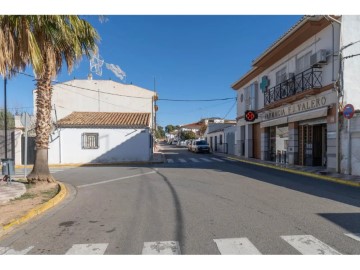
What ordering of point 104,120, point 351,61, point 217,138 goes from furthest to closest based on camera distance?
point 217,138
point 104,120
point 351,61

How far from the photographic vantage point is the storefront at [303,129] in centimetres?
1512

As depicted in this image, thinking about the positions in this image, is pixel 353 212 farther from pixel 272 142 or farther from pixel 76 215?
pixel 272 142

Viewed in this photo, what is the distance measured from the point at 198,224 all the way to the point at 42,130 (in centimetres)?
820

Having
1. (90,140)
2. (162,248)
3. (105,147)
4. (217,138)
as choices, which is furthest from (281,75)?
(217,138)

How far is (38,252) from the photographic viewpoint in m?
4.35

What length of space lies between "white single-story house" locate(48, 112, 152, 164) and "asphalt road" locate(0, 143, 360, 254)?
42.1ft

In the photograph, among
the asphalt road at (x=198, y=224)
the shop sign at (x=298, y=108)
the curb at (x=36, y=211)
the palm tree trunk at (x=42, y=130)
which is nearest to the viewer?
the asphalt road at (x=198, y=224)

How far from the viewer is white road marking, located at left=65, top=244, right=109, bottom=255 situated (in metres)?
4.27

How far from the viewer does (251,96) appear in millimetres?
25766

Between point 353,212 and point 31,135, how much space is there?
22092 millimetres

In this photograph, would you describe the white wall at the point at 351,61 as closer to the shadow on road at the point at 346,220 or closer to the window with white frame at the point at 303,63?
the window with white frame at the point at 303,63

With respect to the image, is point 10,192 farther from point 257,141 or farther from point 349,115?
point 257,141

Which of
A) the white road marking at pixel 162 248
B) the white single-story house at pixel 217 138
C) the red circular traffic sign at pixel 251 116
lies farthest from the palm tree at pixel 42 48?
the white single-story house at pixel 217 138
